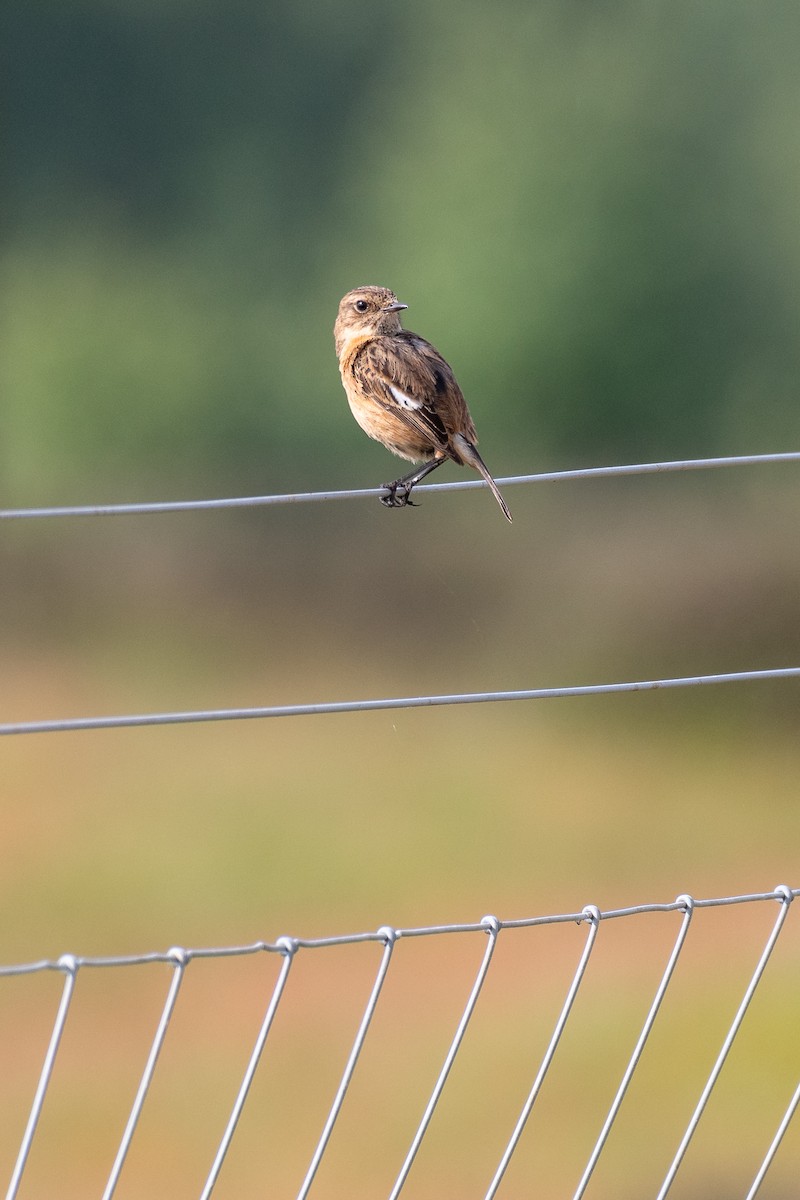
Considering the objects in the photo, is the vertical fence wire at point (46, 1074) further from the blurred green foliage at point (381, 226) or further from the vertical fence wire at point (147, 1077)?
the blurred green foliage at point (381, 226)

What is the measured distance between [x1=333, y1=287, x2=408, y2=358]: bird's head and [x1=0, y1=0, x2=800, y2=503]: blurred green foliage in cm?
1854

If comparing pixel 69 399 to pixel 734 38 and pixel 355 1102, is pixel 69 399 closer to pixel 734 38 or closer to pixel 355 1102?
pixel 734 38

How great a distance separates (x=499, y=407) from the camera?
26312 mm

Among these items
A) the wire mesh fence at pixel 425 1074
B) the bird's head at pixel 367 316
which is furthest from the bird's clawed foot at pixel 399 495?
the wire mesh fence at pixel 425 1074

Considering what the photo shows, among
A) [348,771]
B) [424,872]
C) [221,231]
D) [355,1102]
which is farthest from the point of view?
[348,771]

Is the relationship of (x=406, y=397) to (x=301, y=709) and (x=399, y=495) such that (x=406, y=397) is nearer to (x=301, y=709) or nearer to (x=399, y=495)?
(x=399, y=495)

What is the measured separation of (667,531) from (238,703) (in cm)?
1095

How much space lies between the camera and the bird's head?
683cm

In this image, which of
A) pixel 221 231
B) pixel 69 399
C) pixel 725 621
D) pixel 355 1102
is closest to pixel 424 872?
pixel 725 621

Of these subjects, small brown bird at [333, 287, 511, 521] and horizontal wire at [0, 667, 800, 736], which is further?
small brown bird at [333, 287, 511, 521]

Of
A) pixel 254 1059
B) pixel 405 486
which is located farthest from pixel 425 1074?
pixel 254 1059

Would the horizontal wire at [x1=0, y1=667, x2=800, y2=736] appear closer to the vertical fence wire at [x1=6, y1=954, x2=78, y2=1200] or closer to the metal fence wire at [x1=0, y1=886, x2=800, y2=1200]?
the vertical fence wire at [x1=6, y1=954, x2=78, y2=1200]

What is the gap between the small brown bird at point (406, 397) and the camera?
6195mm

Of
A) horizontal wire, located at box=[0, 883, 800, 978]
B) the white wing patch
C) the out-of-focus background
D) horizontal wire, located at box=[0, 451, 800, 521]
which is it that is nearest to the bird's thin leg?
the white wing patch
